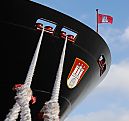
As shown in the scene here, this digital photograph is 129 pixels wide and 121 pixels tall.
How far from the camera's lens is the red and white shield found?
15.3m

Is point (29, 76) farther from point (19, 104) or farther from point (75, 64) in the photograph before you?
point (75, 64)

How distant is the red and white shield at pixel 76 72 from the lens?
15.3 meters

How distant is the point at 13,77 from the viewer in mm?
14297

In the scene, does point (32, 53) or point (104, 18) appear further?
point (104, 18)

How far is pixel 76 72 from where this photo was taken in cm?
1540

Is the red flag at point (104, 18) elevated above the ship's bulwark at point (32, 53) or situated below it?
above

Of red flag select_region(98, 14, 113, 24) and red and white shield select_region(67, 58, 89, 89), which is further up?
red flag select_region(98, 14, 113, 24)

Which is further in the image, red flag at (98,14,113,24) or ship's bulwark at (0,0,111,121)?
red flag at (98,14,113,24)

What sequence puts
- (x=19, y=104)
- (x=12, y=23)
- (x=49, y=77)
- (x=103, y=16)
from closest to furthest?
(x=19, y=104)
(x=12, y=23)
(x=49, y=77)
(x=103, y=16)

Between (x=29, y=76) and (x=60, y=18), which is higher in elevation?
(x=60, y=18)

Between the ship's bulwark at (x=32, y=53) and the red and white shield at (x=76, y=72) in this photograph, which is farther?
the red and white shield at (x=76, y=72)

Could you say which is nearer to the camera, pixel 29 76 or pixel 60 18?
pixel 29 76

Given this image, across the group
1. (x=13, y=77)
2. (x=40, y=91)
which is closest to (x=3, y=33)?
(x=13, y=77)

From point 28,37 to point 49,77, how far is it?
1.93 m
